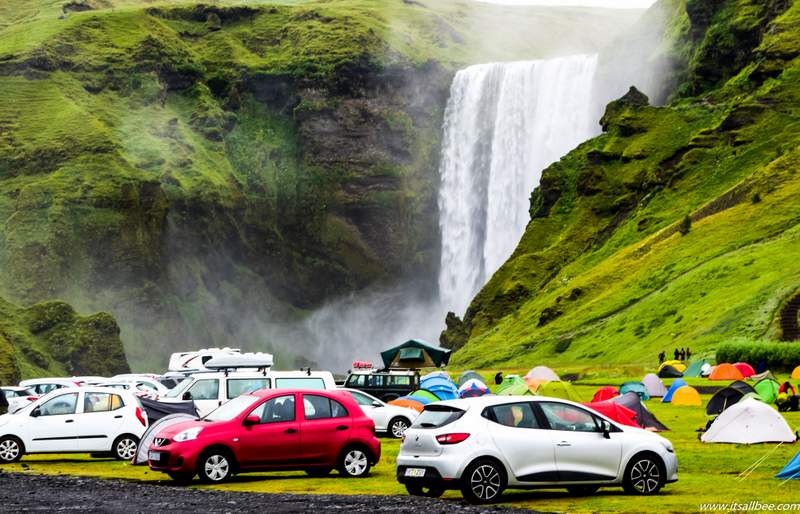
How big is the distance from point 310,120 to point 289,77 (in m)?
10.2

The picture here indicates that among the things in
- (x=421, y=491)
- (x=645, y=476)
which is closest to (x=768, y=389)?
(x=645, y=476)

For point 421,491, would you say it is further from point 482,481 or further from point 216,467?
point 216,467

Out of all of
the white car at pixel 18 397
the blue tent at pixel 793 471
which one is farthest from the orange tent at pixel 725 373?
the blue tent at pixel 793 471

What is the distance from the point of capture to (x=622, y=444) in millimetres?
24000

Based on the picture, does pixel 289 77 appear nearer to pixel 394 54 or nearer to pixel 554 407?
pixel 394 54

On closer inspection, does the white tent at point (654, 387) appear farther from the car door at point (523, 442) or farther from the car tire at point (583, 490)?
the car door at point (523, 442)

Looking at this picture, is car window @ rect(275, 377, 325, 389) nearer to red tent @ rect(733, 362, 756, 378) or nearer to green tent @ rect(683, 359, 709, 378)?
red tent @ rect(733, 362, 756, 378)

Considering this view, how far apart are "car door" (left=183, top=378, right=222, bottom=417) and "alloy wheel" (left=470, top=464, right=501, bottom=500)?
18066mm

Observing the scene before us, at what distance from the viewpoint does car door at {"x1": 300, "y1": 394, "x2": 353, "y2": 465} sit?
1097 inches

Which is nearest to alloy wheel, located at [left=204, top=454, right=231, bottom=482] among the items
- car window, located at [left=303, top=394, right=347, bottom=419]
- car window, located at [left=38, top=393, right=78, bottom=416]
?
car window, located at [left=303, top=394, right=347, bottom=419]

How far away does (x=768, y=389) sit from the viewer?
49.5 meters

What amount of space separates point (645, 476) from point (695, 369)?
5100cm

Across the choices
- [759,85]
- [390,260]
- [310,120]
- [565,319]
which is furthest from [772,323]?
[310,120]

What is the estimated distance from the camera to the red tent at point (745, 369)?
67375 mm
